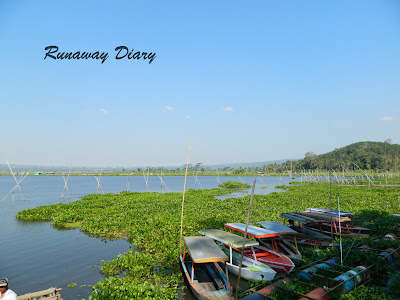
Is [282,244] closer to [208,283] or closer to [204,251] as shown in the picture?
[208,283]

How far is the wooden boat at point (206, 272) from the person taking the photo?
8.13 meters

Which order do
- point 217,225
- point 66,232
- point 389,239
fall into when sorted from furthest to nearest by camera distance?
point 66,232, point 217,225, point 389,239

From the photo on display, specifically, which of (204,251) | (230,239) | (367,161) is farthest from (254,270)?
(367,161)

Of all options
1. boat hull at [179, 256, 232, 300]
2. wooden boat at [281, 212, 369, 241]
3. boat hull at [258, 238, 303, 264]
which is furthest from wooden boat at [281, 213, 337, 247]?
boat hull at [179, 256, 232, 300]

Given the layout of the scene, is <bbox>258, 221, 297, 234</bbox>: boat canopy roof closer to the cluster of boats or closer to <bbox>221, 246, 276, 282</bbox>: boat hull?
the cluster of boats

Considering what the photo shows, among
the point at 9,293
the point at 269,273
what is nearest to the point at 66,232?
the point at 9,293

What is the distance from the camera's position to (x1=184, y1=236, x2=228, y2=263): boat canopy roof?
828 centimetres

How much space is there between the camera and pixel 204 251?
8969 millimetres

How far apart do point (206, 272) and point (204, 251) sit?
151 centimetres

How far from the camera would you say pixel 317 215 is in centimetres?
1580

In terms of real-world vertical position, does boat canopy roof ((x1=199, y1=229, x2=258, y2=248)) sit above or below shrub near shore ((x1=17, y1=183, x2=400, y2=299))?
above

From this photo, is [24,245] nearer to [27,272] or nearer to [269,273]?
[27,272]

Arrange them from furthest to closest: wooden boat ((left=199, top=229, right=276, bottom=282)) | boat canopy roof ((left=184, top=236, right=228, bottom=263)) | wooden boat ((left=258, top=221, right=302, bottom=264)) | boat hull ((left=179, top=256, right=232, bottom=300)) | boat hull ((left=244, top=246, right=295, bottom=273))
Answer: wooden boat ((left=258, top=221, right=302, bottom=264))
boat hull ((left=244, top=246, right=295, bottom=273))
wooden boat ((left=199, top=229, right=276, bottom=282))
boat canopy roof ((left=184, top=236, right=228, bottom=263))
boat hull ((left=179, top=256, right=232, bottom=300))

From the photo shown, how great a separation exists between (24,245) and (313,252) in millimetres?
17880
